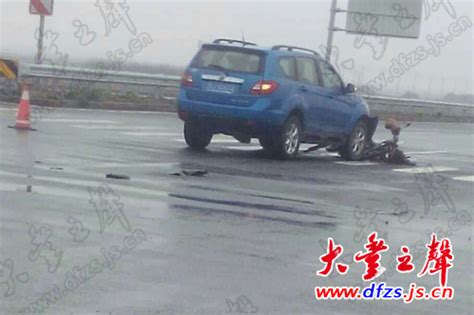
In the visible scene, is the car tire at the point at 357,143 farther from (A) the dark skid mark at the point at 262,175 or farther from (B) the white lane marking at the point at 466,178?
(A) the dark skid mark at the point at 262,175

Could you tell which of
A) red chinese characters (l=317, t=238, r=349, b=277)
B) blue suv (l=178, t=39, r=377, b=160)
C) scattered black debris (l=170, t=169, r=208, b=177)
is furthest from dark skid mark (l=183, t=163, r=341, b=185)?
red chinese characters (l=317, t=238, r=349, b=277)

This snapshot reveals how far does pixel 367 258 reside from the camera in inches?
367

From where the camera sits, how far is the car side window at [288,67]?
18062 millimetres

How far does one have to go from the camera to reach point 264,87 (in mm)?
17609

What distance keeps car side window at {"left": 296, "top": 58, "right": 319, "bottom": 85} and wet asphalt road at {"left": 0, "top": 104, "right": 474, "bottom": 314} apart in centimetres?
125

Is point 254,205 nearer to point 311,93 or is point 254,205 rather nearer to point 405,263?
point 405,263

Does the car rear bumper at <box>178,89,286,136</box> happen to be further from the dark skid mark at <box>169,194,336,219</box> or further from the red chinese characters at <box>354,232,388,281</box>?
the red chinese characters at <box>354,232,388,281</box>

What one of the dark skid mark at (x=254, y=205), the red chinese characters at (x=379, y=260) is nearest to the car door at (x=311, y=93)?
the dark skid mark at (x=254, y=205)

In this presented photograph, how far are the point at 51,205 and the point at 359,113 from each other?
9952mm

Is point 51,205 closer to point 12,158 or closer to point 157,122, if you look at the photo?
point 12,158

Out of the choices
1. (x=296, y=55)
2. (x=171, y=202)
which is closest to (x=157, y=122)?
(x=296, y=55)

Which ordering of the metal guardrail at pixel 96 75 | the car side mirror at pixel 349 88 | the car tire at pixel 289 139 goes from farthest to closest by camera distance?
the metal guardrail at pixel 96 75, the car side mirror at pixel 349 88, the car tire at pixel 289 139

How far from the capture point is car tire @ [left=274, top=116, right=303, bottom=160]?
58.9ft

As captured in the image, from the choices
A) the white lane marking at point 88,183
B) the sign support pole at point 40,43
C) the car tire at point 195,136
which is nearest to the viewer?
the white lane marking at point 88,183
